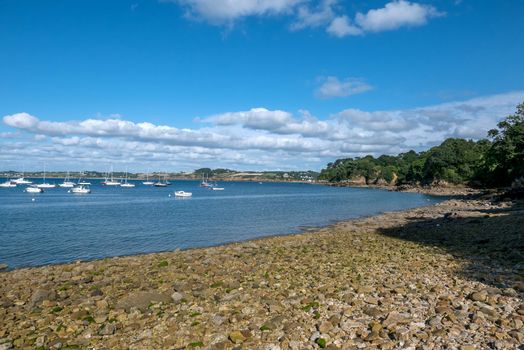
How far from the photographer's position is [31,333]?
393 inches

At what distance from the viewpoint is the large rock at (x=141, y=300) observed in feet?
38.4

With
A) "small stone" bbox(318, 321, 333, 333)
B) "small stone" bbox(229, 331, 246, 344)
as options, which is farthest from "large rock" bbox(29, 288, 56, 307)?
"small stone" bbox(318, 321, 333, 333)

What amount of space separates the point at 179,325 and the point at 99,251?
20842 mm

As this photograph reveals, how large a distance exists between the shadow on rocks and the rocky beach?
100mm

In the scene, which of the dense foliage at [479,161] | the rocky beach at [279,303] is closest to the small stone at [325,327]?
the rocky beach at [279,303]

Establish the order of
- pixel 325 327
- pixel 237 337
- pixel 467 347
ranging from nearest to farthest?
pixel 467 347 → pixel 237 337 → pixel 325 327

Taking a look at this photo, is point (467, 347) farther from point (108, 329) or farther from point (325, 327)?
point (108, 329)

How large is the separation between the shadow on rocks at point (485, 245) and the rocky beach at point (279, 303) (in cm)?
10

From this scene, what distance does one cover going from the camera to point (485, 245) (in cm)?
2088

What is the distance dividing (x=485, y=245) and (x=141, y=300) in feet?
60.8

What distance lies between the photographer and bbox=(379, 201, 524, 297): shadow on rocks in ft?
44.0

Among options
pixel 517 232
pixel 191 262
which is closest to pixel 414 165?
pixel 517 232

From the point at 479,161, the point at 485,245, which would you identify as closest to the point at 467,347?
the point at 485,245

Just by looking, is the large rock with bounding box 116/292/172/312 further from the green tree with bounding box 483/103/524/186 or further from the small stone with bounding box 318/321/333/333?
the green tree with bounding box 483/103/524/186
